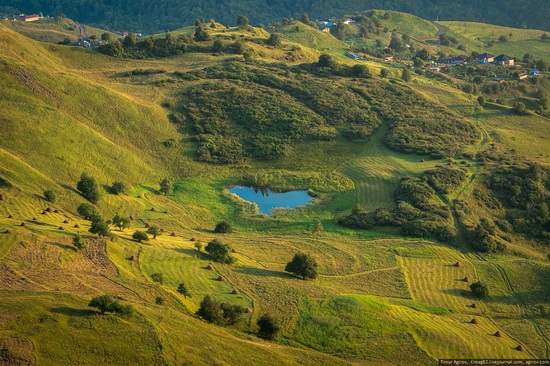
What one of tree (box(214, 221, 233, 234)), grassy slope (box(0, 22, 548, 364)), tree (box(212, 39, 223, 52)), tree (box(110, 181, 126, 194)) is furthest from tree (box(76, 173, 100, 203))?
tree (box(212, 39, 223, 52))

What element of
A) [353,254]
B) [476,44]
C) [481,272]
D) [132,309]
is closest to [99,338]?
[132,309]

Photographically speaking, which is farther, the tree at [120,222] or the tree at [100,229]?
the tree at [120,222]

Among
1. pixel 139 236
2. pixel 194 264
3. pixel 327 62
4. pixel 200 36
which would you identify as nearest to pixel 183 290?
pixel 194 264

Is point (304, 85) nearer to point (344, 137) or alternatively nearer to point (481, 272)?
point (344, 137)

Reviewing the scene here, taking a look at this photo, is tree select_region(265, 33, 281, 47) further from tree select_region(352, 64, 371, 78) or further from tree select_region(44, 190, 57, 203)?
tree select_region(44, 190, 57, 203)

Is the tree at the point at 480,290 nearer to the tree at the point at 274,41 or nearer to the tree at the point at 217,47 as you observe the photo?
the tree at the point at 217,47

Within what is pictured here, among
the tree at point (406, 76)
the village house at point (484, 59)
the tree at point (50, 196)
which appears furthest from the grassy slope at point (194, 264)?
the village house at point (484, 59)
